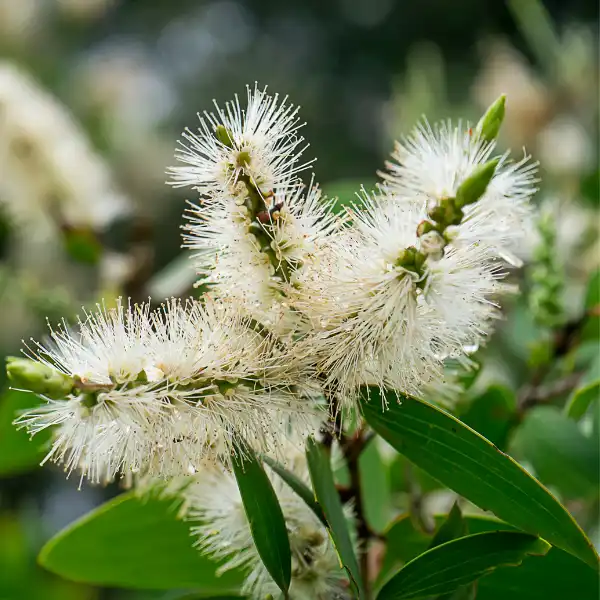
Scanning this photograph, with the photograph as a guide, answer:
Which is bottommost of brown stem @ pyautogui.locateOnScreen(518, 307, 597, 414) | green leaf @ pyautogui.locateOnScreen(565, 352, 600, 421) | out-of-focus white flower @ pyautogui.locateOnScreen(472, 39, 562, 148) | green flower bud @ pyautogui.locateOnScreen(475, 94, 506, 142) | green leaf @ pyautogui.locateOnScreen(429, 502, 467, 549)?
green leaf @ pyautogui.locateOnScreen(429, 502, 467, 549)

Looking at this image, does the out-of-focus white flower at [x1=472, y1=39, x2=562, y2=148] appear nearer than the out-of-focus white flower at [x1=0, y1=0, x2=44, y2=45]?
Yes

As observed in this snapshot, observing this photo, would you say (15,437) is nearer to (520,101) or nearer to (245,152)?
(245,152)

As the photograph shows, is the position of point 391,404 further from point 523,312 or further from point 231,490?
point 523,312

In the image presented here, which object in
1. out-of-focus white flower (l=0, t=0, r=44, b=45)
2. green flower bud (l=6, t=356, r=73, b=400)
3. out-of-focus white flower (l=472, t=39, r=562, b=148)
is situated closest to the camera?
green flower bud (l=6, t=356, r=73, b=400)

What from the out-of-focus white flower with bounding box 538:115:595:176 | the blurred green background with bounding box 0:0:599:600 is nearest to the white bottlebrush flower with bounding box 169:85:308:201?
the blurred green background with bounding box 0:0:599:600

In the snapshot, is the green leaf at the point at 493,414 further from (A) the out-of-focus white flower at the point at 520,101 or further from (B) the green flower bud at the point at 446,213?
(A) the out-of-focus white flower at the point at 520,101

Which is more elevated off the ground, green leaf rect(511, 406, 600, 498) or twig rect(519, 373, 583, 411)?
twig rect(519, 373, 583, 411)

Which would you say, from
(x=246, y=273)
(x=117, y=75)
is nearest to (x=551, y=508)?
(x=246, y=273)

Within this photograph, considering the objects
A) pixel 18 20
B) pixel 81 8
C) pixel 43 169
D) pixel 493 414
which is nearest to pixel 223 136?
pixel 493 414

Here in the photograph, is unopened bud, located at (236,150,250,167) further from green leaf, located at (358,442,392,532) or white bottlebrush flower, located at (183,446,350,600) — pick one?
green leaf, located at (358,442,392,532)
